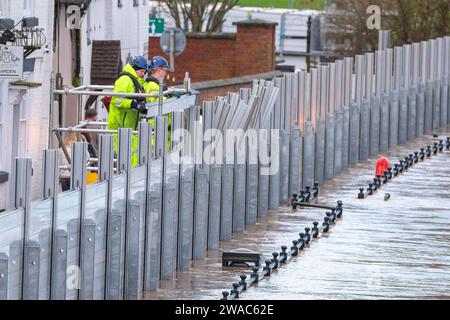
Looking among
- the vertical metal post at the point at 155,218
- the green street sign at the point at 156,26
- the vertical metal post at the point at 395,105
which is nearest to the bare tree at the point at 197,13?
the green street sign at the point at 156,26

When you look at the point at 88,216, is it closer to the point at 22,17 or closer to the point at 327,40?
the point at 22,17

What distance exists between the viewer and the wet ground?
21.2 meters

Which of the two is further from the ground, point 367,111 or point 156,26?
point 156,26

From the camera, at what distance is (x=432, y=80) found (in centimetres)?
4025

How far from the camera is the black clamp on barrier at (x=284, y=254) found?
20688 mm

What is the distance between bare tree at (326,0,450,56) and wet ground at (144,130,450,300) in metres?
28.7

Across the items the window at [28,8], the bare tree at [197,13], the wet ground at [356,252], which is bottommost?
the wet ground at [356,252]

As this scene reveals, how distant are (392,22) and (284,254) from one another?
129 feet

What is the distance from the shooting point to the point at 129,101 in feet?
84.6

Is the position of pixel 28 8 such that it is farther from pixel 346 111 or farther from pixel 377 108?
pixel 346 111

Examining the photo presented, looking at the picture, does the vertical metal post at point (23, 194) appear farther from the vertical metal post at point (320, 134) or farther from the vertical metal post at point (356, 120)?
the vertical metal post at point (356, 120)

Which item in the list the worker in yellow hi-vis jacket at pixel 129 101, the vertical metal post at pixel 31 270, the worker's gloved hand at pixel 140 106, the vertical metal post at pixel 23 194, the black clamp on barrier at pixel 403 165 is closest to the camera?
the vertical metal post at pixel 23 194

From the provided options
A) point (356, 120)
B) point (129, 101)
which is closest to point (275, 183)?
point (129, 101)

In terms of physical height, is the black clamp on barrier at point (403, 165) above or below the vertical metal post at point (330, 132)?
below
